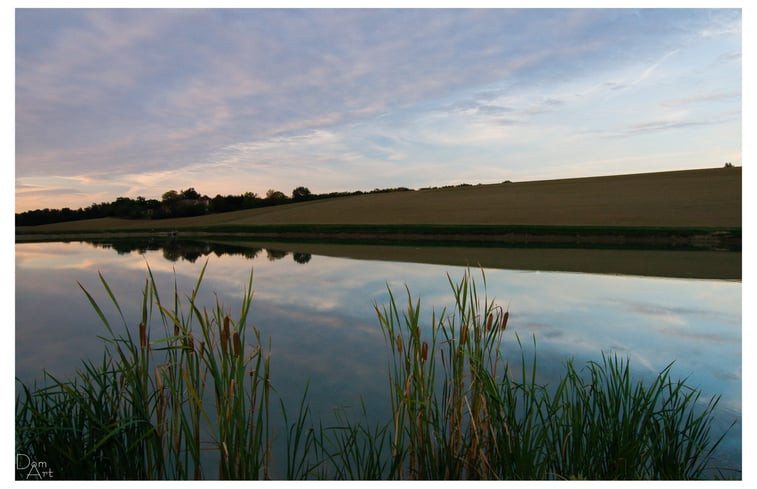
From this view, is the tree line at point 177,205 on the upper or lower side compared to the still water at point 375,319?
upper

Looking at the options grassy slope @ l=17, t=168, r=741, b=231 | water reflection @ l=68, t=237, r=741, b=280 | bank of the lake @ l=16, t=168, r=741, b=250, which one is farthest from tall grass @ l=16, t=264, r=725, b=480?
grassy slope @ l=17, t=168, r=741, b=231

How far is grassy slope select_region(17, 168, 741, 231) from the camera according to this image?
35000mm

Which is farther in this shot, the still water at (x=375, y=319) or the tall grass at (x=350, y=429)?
the still water at (x=375, y=319)

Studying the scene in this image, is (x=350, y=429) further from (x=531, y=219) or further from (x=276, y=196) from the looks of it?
(x=276, y=196)

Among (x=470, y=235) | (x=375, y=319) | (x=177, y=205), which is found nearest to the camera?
(x=375, y=319)

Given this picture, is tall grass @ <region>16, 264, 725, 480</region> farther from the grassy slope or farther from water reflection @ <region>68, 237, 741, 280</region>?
the grassy slope

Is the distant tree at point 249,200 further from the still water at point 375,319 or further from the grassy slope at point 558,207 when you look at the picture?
the still water at point 375,319

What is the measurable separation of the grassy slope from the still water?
20.4 metres

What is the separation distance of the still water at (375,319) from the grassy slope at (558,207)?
20363mm

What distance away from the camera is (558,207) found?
136 feet

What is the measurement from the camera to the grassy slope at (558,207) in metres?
35.0

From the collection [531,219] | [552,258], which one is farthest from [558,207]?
[552,258]

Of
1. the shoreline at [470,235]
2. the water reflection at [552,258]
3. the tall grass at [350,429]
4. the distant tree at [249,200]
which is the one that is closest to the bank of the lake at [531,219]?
the shoreline at [470,235]

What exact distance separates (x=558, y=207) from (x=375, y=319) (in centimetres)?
3568
